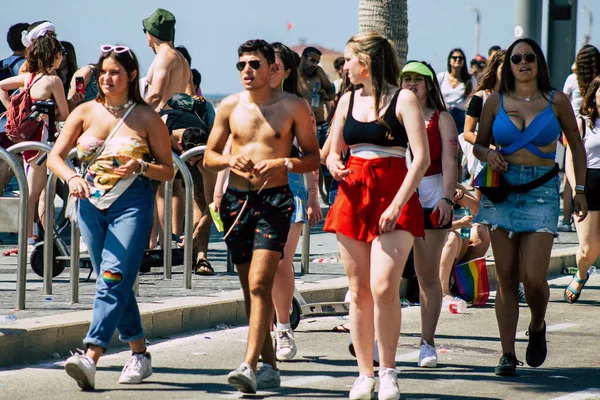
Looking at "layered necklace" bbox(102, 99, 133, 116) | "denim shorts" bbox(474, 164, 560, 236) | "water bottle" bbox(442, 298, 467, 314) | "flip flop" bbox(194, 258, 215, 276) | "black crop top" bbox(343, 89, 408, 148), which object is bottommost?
"water bottle" bbox(442, 298, 467, 314)

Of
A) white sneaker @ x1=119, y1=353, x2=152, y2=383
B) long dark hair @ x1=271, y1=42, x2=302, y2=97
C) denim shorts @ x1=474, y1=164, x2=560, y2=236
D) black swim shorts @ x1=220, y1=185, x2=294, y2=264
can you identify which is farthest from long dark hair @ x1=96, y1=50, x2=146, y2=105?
denim shorts @ x1=474, y1=164, x2=560, y2=236

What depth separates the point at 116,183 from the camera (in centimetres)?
689

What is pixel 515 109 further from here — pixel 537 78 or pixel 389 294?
pixel 389 294

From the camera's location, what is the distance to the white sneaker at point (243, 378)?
21.3 ft

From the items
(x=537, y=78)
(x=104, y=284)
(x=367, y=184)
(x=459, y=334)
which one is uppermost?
(x=537, y=78)

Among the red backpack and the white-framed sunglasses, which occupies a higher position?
the white-framed sunglasses

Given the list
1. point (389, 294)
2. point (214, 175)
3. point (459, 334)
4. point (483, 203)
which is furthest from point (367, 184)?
point (214, 175)

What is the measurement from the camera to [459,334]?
9.05 meters

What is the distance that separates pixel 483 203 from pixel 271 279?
161 centimetres

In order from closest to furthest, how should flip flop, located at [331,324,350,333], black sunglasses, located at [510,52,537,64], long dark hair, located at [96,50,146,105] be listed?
long dark hair, located at [96,50,146,105], black sunglasses, located at [510,52,537,64], flip flop, located at [331,324,350,333]

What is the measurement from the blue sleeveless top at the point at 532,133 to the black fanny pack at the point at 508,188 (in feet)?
0.40

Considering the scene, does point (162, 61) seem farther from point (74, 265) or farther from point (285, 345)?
point (285, 345)

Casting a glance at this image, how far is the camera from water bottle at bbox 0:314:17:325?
777cm

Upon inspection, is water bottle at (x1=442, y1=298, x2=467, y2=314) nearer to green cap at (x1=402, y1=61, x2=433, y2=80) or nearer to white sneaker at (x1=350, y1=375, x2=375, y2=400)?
green cap at (x1=402, y1=61, x2=433, y2=80)
